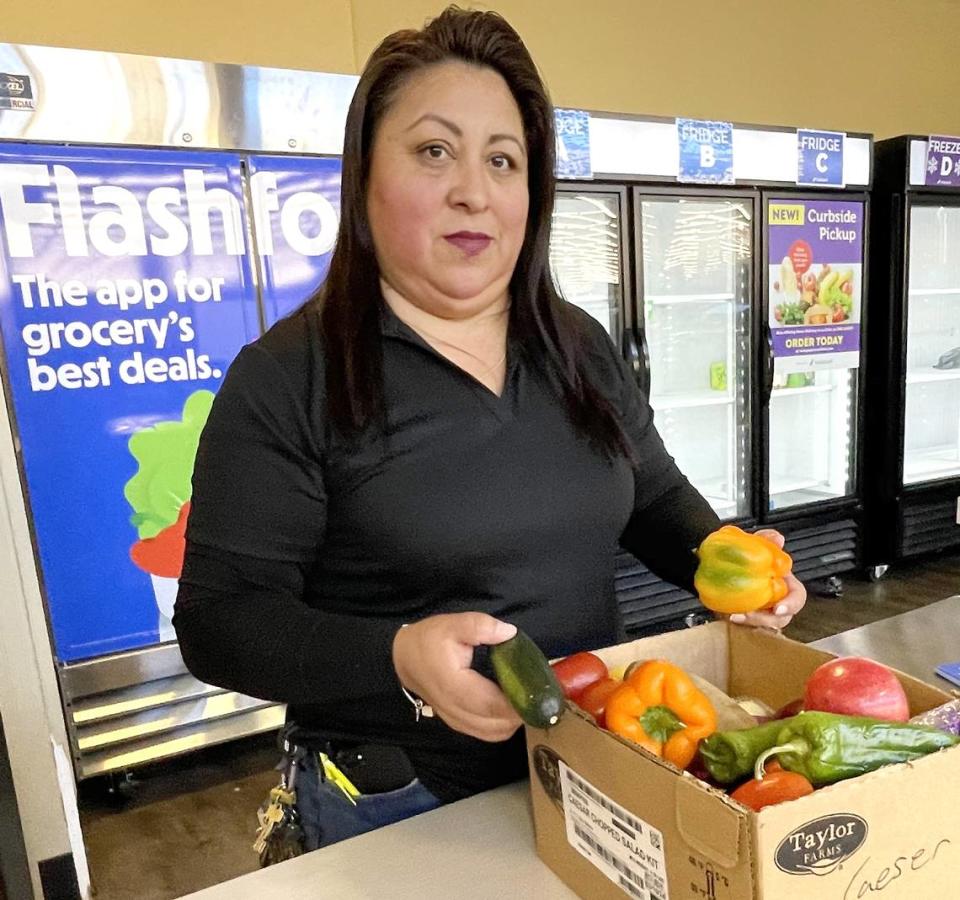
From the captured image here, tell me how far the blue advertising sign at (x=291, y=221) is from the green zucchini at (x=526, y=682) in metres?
2.01

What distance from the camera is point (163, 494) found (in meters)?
2.54

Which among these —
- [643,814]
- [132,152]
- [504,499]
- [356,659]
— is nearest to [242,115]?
[132,152]

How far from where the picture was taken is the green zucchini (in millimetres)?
718

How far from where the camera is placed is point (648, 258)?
142 inches

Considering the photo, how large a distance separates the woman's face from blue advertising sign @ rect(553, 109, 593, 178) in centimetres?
203

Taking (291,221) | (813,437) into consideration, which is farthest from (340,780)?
(813,437)

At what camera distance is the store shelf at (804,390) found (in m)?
3.95

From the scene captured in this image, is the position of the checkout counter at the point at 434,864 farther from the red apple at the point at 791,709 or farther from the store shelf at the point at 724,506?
the store shelf at the point at 724,506

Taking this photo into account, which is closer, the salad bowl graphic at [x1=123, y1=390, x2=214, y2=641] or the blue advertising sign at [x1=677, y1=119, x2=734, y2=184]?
the salad bowl graphic at [x1=123, y1=390, x2=214, y2=641]

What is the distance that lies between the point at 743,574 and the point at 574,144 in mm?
2421

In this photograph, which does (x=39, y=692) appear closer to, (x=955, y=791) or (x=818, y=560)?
(x=955, y=791)

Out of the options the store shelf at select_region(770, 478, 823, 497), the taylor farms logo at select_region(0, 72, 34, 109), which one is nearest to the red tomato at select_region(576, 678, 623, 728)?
the taylor farms logo at select_region(0, 72, 34, 109)

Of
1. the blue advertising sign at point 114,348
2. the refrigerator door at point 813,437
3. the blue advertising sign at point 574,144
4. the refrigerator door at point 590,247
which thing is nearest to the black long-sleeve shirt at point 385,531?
the blue advertising sign at point 114,348

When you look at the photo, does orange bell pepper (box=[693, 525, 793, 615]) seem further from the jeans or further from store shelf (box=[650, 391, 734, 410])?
store shelf (box=[650, 391, 734, 410])
